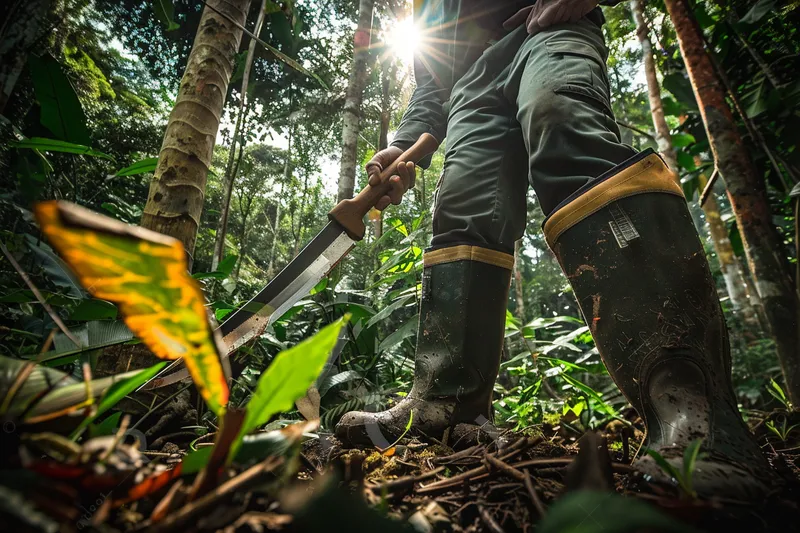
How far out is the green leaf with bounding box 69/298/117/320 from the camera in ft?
3.32

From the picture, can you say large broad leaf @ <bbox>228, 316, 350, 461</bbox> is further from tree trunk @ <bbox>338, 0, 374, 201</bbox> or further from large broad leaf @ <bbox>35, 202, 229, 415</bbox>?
tree trunk @ <bbox>338, 0, 374, 201</bbox>

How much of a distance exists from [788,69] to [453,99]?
266 cm

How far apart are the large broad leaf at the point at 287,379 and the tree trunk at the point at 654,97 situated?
547cm

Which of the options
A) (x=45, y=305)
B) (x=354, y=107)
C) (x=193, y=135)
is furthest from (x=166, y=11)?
(x=354, y=107)

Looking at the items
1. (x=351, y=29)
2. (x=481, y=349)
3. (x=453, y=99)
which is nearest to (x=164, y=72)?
(x=351, y=29)

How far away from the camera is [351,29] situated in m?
10.1

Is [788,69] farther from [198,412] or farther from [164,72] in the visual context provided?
[164,72]

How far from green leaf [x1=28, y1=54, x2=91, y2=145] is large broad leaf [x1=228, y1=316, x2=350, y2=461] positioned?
1.63 meters

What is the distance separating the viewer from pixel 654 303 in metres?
0.70

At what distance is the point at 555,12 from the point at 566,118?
40cm

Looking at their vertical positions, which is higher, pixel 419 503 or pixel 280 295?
pixel 280 295

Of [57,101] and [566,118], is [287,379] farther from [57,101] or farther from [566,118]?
[57,101]

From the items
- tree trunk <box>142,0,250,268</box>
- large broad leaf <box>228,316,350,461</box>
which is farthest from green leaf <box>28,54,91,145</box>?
large broad leaf <box>228,316,350,461</box>

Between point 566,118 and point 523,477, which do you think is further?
point 566,118
